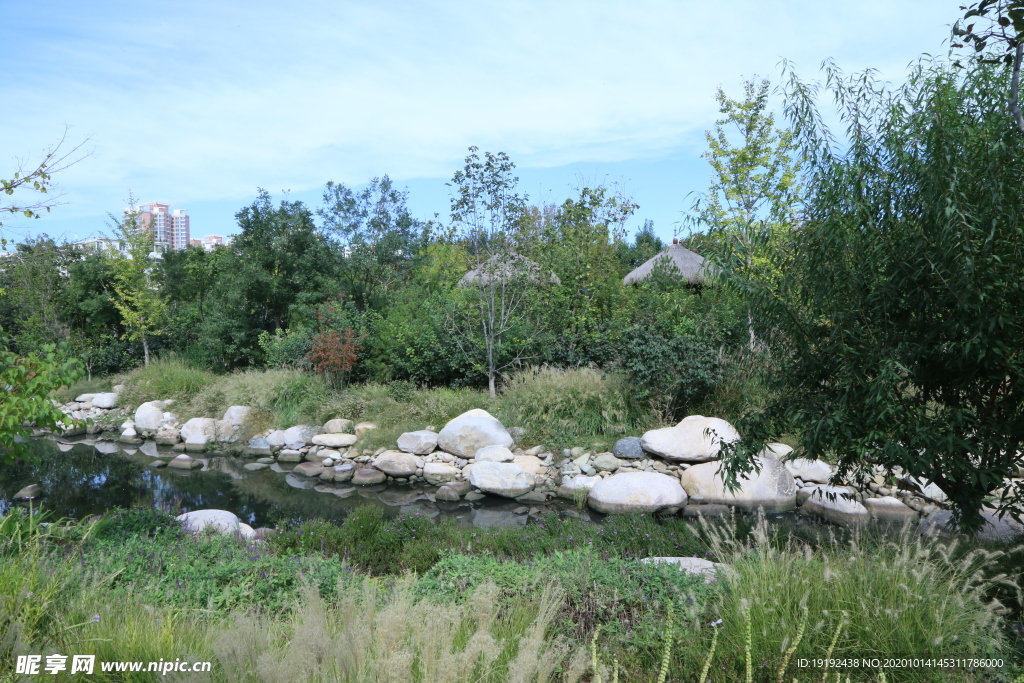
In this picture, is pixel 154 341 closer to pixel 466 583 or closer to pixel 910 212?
pixel 466 583

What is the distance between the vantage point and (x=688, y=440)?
875cm

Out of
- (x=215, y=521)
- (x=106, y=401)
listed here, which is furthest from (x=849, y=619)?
(x=106, y=401)

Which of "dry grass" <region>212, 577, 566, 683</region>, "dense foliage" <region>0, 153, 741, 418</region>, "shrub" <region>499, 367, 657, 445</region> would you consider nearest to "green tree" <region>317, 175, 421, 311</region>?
"dense foliage" <region>0, 153, 741, 418</region>

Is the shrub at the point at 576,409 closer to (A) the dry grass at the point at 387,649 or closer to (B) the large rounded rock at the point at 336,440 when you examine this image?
(B) the large rounded rock at the point at 336,440

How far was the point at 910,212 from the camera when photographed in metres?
3.92

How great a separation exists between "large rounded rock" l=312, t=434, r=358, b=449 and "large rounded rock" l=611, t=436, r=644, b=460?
14.6 ft

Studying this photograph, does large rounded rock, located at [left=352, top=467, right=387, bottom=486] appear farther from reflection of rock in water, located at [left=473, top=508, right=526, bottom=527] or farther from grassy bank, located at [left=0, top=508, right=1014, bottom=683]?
grassy bank, located at [left=0, top=508, right=1014, bottom=683]

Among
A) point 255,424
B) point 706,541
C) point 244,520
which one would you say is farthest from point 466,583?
point 255,424

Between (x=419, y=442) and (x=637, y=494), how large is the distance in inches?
146

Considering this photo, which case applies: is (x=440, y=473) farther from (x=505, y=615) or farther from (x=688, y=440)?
(x=505, y=615)

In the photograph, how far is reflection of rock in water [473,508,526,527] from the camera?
7.72 meters

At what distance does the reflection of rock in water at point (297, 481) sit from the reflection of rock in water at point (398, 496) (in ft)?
4.44

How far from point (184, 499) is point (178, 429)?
13.6 feet

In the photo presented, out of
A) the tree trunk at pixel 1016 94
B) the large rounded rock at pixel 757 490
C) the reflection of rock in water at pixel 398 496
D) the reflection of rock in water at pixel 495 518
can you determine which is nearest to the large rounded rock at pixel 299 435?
the reflection of rock in water at pixel 398 496
